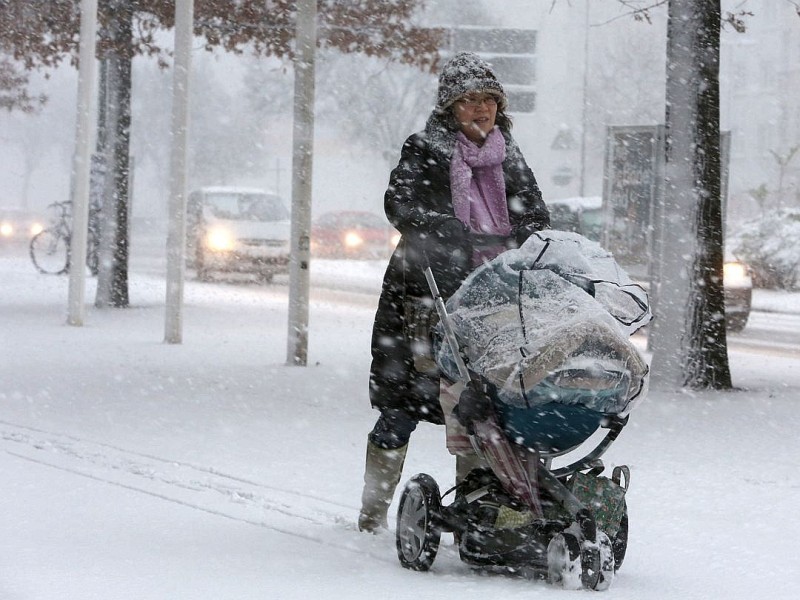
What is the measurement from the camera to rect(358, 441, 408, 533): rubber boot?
5.59 meters

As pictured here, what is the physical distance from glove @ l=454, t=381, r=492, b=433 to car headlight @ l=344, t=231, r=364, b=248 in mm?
34398

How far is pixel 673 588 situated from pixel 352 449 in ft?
11.0

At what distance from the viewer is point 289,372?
11734mm

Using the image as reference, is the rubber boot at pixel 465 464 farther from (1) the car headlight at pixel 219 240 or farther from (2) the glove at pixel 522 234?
(1) the car headlight at pixel 219 240

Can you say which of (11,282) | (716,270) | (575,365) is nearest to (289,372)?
(716,270)

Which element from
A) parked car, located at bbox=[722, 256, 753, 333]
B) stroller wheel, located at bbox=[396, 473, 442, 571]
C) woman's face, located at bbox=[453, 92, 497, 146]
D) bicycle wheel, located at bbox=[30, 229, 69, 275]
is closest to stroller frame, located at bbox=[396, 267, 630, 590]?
stroller wheel, located at bbox=[396, 473, 442, 571]

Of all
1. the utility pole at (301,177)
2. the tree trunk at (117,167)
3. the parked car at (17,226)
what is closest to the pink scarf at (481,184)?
the utility pole at (301,177)

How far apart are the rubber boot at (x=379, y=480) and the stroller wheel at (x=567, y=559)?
102 centimetres

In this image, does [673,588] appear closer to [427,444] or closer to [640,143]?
[427,444]

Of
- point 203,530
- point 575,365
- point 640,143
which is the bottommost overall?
point 203,530

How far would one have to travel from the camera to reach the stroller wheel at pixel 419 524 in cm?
500

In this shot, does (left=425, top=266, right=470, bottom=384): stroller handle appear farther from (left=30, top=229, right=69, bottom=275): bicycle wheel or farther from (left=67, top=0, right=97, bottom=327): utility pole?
(left=30, top=229, right=69, bottom=275): bicycle wheel

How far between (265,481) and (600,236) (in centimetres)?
1116

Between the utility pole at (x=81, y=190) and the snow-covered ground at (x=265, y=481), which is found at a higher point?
the utility pole at (x=81, y=190)
